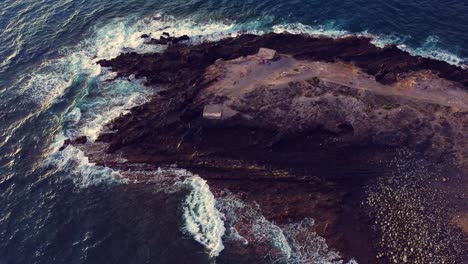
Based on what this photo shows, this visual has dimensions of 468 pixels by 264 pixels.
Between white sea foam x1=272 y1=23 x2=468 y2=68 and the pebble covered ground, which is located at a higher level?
white sea foam x1=272 y1=23 x2=468 y2=68

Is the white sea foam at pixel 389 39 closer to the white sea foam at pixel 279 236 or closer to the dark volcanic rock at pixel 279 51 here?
the dark volcanic rock at pixel 279 51

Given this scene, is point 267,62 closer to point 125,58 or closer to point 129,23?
point 125,58

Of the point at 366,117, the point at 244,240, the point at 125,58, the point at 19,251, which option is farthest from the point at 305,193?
the point at 125,58

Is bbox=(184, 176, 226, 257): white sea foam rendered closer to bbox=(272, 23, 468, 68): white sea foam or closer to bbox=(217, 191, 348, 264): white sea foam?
bbox=(217, 191, 348, 264): white sea foam

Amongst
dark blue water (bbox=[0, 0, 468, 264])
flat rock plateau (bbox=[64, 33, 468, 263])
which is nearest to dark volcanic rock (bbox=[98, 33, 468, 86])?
flat rock plateau (bbox=[64, 33, 468, 263])

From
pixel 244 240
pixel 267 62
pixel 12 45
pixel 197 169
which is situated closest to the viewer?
pixel 244 240
